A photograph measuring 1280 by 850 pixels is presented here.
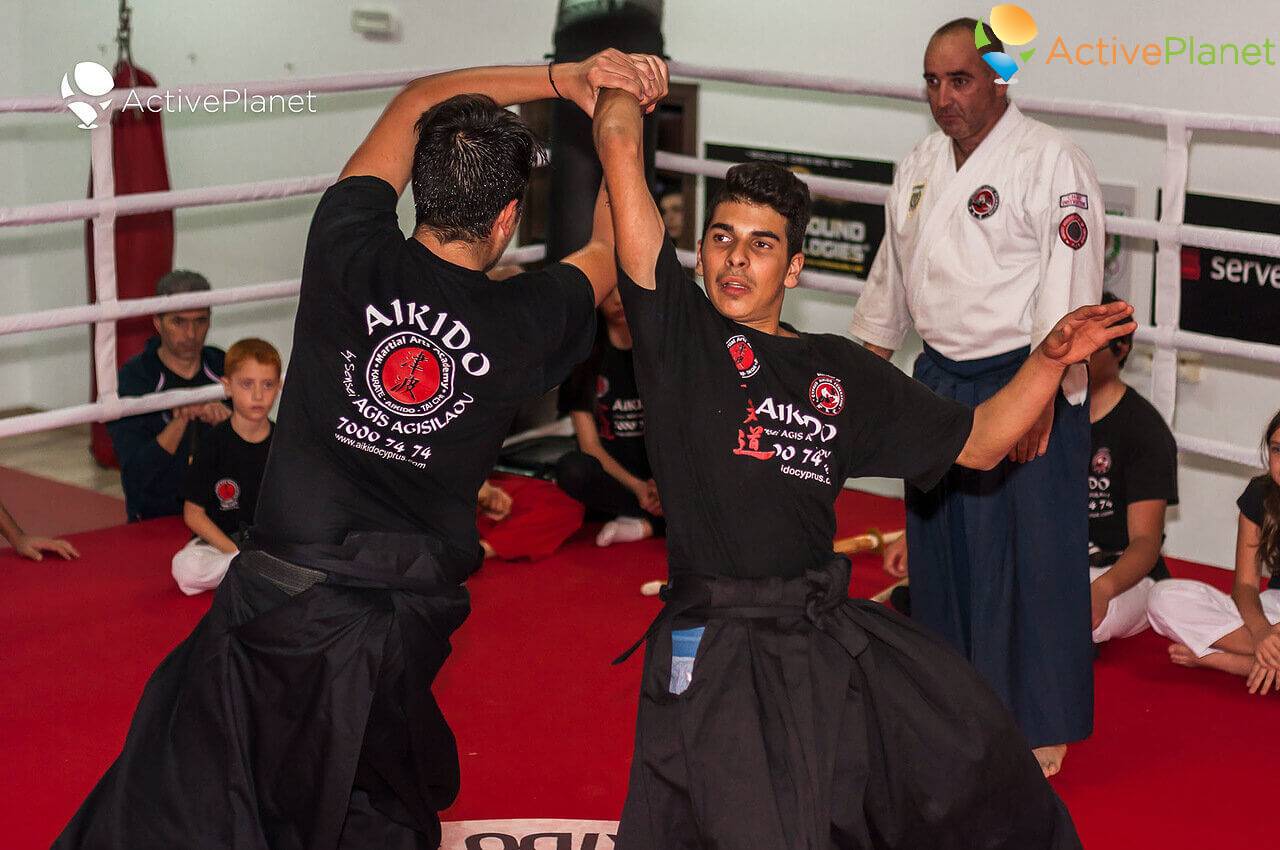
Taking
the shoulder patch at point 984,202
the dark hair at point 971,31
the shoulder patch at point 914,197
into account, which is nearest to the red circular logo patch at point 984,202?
the shoulder patch at point 984,202

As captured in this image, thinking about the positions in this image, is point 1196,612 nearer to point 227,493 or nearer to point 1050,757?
point 1050,757

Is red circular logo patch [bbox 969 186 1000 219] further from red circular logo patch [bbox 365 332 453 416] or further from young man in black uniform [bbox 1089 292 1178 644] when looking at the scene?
red circular logo patch [bbox 365 332 453 416]

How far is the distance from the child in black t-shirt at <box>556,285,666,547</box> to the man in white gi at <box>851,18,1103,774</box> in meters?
1.59

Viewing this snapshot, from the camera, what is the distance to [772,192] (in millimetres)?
2434

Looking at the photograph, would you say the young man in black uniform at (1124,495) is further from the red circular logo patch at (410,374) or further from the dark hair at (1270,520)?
the red circular logo patch at (410,374)

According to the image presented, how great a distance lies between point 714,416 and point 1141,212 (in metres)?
3.36

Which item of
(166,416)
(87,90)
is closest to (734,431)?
(166,416)

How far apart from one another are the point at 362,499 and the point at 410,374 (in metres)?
0.24

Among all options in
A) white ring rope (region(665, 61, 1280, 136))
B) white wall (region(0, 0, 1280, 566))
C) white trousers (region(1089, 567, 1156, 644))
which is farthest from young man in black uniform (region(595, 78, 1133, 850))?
white wall (region(0, 0, 1280, 566))

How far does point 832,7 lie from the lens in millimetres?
5836

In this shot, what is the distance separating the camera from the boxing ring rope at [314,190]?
4383 mm

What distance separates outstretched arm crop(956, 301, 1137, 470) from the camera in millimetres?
2348

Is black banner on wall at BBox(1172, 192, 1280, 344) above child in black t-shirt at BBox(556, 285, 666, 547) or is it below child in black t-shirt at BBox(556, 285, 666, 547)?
above

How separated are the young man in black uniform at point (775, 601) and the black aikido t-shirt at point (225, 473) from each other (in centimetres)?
234
